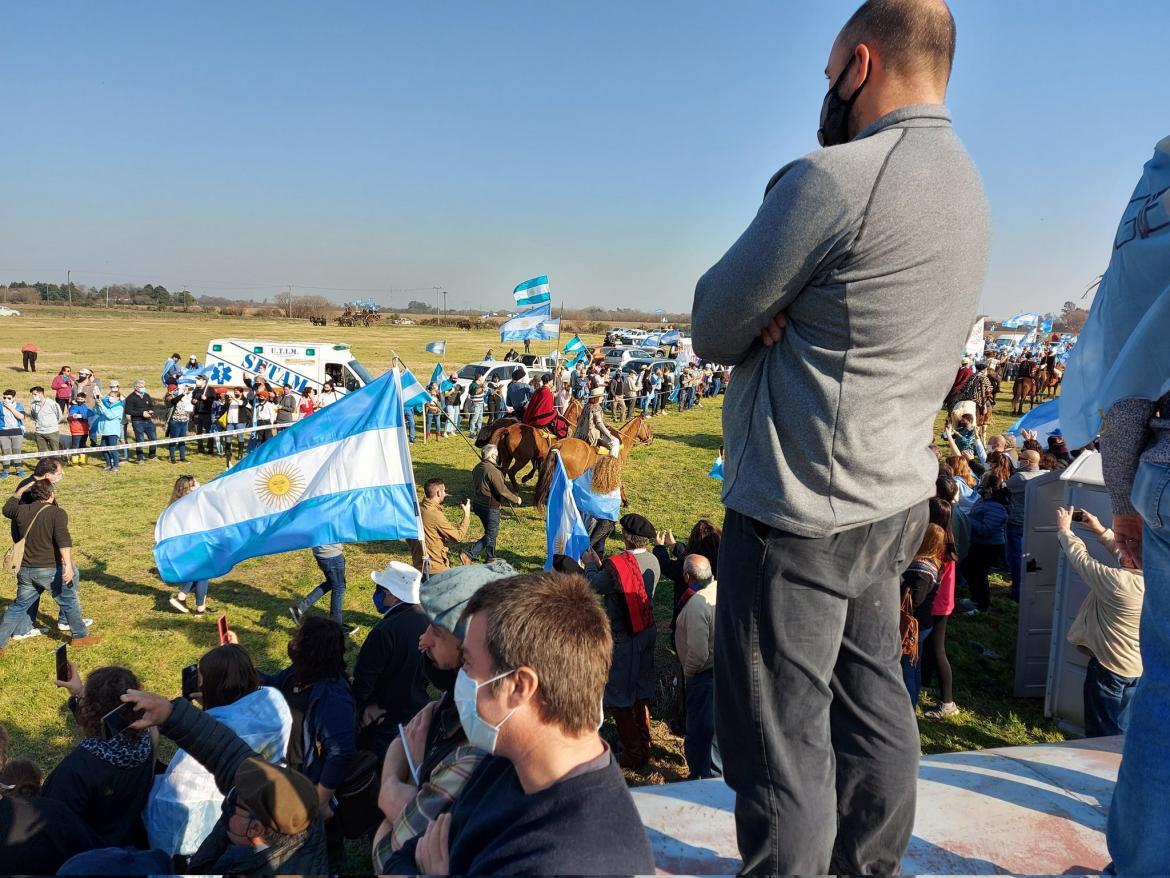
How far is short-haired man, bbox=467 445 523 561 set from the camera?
34.6 feet

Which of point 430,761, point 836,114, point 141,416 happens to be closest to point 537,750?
point 430,761

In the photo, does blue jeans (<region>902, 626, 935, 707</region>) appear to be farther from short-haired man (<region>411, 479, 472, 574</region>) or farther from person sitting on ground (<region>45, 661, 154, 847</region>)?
short-haired man (<region>411, 479, 472, 574</region>)

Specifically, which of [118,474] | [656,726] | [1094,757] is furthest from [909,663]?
[118,474]

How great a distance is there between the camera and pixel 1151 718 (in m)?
1.66

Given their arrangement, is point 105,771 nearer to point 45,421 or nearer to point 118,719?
point 118,719

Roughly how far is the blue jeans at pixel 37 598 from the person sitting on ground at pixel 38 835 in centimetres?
557

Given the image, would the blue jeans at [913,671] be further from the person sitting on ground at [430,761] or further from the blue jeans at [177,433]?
the blue jeans at [177,433]

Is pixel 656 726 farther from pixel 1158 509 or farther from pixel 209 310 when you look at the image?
pixel 209 310

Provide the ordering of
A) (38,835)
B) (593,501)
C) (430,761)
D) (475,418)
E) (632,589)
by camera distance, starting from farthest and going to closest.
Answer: (475,418)
(593,501)
(632,589)
(38,835)
(430,761)

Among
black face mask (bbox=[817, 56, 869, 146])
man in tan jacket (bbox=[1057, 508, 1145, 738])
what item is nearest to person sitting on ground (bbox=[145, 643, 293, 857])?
black face mask (bbox=[817, 56, 869, 146])

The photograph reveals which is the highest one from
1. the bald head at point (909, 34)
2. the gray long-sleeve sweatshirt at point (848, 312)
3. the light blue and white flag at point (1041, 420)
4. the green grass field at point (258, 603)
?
the bald head at point (909, 34)

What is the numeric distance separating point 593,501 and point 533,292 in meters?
13.0

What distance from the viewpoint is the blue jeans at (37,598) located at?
752cm

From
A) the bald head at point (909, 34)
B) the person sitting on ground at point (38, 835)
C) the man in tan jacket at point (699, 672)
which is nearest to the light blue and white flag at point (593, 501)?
the man in tan jacket at point (699, 672)
